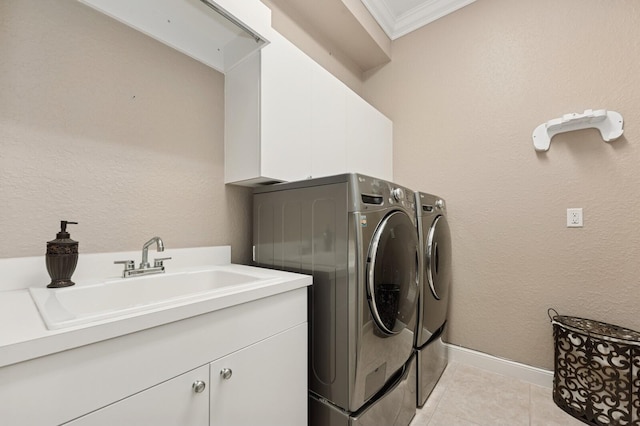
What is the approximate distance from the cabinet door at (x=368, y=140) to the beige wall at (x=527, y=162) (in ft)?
0.60

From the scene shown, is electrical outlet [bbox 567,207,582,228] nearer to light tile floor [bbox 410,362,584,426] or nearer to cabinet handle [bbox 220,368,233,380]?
light tile floor [bbox 410,362,584,426]

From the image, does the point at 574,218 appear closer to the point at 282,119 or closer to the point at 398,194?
the point at 398,194

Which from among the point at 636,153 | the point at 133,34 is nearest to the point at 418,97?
the point at 636,153

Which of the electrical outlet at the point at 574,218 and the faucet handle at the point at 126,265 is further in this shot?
the electrical outlet at the point at 574,218

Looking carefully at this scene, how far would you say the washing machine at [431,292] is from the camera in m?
1.62

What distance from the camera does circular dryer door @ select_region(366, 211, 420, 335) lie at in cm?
114

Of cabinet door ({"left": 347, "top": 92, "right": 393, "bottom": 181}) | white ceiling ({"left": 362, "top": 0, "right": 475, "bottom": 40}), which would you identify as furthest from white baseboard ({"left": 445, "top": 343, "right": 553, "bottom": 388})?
white ceiling ({"left": 362, "top": 0, "right": 475, "bottom": 40})

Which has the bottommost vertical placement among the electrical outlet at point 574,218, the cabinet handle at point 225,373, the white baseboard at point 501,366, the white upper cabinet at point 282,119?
the white baseboard at point 501,366

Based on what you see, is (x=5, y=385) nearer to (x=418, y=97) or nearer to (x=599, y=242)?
(x=599, y=242)

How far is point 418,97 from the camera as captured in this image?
2453 mm

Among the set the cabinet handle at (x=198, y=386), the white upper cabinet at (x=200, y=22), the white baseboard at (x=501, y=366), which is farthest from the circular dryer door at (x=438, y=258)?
the white upper cabinet at (x=200, y=22)

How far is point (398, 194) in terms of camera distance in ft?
4.51

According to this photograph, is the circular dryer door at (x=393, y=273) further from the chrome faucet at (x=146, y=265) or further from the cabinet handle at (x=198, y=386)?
the chrome faucet at (x=146, y=265)

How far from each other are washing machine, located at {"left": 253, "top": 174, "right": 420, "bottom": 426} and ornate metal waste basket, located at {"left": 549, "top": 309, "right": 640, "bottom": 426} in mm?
967
